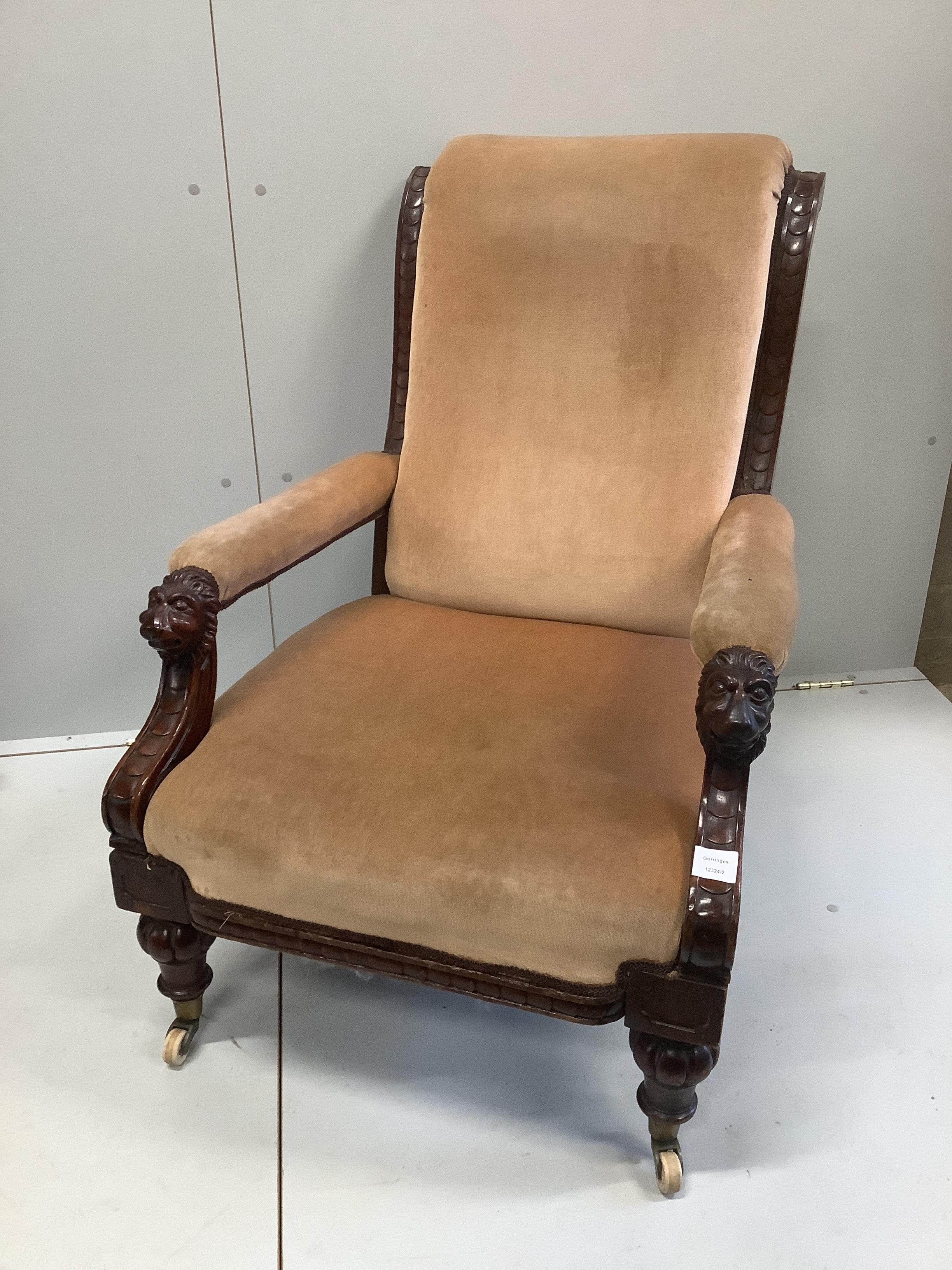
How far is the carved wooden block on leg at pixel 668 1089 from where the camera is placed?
929 millimetres

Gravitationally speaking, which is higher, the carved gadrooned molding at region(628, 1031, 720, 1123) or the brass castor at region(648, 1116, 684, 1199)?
the carved gadrooned molding at region(628, 1031, 720, 1123)

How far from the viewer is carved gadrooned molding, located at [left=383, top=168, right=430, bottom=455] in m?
1.39

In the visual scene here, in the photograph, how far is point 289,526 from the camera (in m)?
1.19

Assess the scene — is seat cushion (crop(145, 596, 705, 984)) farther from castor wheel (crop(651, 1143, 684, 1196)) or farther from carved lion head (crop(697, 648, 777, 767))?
castor wheel (crop(651, 1143, 684, 1196))

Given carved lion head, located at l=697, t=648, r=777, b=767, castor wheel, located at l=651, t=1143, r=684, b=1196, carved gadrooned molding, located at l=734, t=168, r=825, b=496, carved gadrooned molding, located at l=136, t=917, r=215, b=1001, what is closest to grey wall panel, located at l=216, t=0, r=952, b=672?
carved gadrooned molding, located at l=734, t=168, r=825, b=496

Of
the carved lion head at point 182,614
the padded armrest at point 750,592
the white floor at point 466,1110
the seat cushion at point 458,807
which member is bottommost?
the white floor at point 466,1110

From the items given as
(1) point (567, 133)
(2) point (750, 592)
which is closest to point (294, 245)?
(1) point (567, 133)

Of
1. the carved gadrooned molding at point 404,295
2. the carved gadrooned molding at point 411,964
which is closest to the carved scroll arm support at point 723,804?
the carved gadrooned molding at point 411,964

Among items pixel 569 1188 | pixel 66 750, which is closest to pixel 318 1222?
pixel 569 1188

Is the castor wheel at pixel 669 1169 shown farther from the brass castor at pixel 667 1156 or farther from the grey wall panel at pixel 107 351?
the grey wall panel at pixel 107 351

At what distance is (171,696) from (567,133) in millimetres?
1101

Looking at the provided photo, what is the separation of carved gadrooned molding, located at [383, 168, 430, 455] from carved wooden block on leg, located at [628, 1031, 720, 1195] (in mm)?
914

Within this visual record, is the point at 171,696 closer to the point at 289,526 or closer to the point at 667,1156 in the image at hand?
the point at 289,526

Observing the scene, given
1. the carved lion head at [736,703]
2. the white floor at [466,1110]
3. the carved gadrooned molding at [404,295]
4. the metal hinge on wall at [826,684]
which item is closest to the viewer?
the carved lion head at [736,703]
